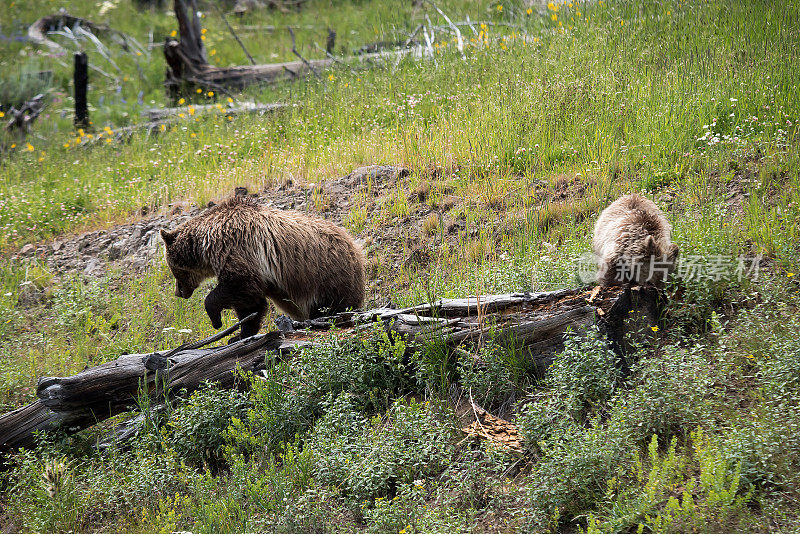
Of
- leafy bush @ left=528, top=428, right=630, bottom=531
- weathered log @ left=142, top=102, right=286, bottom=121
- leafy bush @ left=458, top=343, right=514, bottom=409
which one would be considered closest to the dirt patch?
weathered log @ left=142, top=102, right=286, bottom=121

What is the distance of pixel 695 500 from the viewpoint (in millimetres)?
3848

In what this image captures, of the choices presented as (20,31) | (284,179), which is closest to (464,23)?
(284,179)

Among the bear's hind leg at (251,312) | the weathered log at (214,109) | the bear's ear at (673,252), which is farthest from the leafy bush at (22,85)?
the bear's ear at (673,252)

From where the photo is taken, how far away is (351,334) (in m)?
5.70

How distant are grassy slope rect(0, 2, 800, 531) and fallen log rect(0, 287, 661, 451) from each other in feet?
1.43

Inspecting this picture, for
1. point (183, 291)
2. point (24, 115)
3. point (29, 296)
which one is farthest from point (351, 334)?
point (24, 115)

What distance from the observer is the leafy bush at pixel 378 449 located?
456 centimetres

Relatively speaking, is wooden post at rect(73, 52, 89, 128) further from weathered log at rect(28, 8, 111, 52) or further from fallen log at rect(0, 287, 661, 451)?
fallen log at rect(0, 287, 661, 451)

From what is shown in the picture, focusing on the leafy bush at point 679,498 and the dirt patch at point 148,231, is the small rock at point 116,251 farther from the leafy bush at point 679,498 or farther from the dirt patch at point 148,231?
the leafy bush at point 679,498

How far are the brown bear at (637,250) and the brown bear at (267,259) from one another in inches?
102

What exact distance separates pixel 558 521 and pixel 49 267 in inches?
350

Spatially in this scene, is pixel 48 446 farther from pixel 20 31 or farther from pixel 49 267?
pixel 20 31

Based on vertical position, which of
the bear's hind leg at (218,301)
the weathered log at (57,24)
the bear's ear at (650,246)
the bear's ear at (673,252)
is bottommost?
the bear's hind leg at (218,301)

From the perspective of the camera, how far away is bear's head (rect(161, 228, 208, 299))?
23.0 feet
